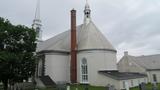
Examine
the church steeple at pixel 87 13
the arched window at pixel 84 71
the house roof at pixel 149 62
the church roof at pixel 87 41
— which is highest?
the church steeple at pixel 87 13

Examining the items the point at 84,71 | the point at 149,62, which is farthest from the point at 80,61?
the point at 149,62

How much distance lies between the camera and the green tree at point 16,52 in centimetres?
2519

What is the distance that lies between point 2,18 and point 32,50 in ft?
18.5

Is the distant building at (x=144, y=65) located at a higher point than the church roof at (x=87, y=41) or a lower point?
lower

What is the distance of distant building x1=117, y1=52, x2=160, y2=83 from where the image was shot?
46.2 metres

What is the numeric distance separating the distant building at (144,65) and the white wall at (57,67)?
62.1 ft

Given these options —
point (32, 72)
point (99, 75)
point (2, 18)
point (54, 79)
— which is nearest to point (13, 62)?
point (32, 72)

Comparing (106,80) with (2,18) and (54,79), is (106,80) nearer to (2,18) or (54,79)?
(54,79)

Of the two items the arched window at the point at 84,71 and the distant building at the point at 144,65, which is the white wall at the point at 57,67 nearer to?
the arched window at the point at 84,71

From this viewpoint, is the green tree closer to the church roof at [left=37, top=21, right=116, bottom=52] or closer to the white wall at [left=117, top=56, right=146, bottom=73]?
the church roof at [left=37, top=21, right=116, bottom=52]

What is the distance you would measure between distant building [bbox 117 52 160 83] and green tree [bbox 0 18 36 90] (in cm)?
2784

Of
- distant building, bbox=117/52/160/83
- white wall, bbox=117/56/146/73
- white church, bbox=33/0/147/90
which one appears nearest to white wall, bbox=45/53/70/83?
white church, bbox=33/0/147/90

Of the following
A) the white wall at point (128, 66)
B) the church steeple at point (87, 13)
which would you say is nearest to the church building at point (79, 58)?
the church steeple at point (87, 13)

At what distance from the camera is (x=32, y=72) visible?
1083 inches
